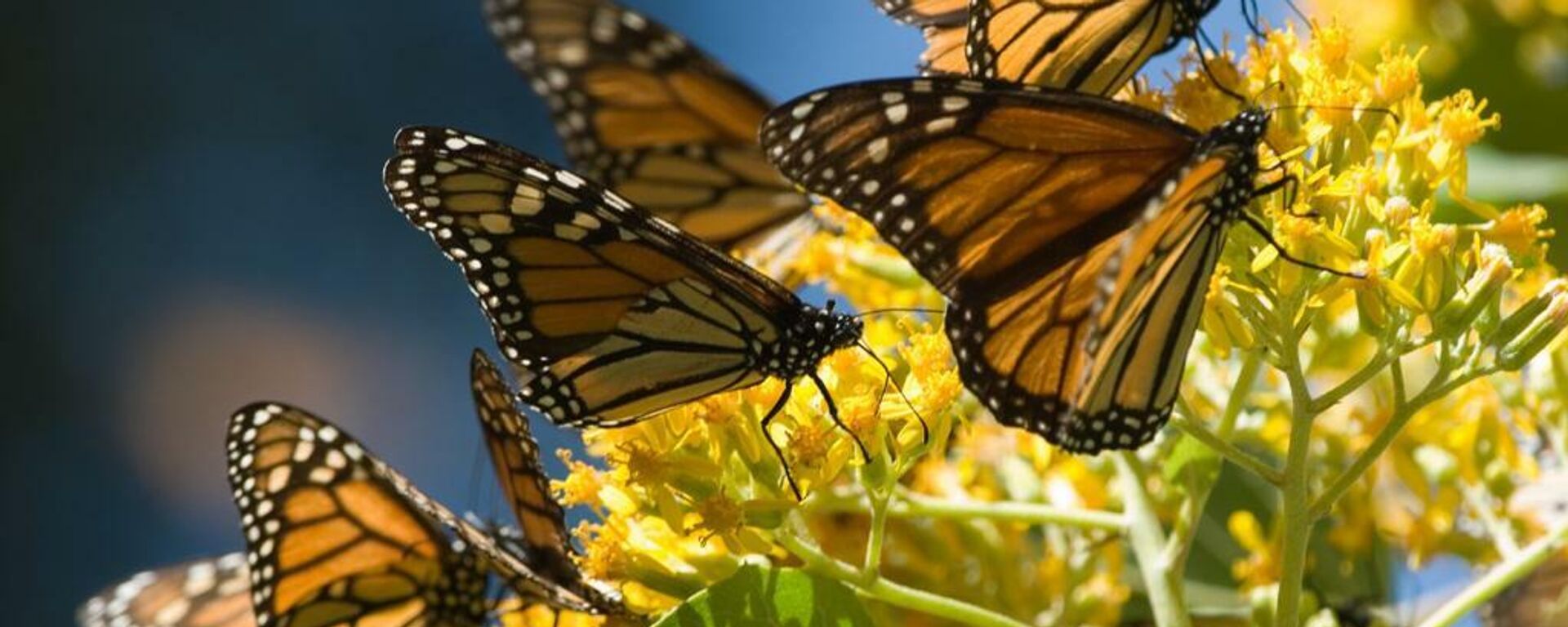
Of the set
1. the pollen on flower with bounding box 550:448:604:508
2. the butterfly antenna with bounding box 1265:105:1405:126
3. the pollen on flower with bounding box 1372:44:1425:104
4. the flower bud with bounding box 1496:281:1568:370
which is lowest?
the pollen on flower with bounding box 550:448:604:508

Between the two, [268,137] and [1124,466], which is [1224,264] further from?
[268,137]

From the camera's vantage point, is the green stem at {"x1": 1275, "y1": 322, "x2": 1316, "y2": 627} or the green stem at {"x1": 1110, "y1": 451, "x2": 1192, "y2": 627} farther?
the green stem at {"x1": 1110, "y1": 451, "x2": 1192, "y2": 627}

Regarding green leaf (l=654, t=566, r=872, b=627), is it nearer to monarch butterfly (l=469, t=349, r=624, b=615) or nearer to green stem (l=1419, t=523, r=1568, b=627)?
monarch butterfly (l=469, t=349, r=624, b=615)

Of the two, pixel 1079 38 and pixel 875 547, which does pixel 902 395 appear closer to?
pixel 875 547

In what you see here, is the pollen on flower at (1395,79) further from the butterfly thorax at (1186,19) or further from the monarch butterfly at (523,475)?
the monarch butterfly at (523,475)

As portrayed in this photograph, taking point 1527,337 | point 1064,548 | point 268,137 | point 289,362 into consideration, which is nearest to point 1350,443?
point 1064,548

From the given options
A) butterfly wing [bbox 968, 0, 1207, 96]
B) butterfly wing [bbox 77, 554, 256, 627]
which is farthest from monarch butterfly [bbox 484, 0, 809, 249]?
butterfly wing [bbox 968, 0, 1207, 96]

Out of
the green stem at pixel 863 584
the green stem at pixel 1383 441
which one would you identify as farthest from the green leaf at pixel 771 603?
the green stem at pixel 1383 441
